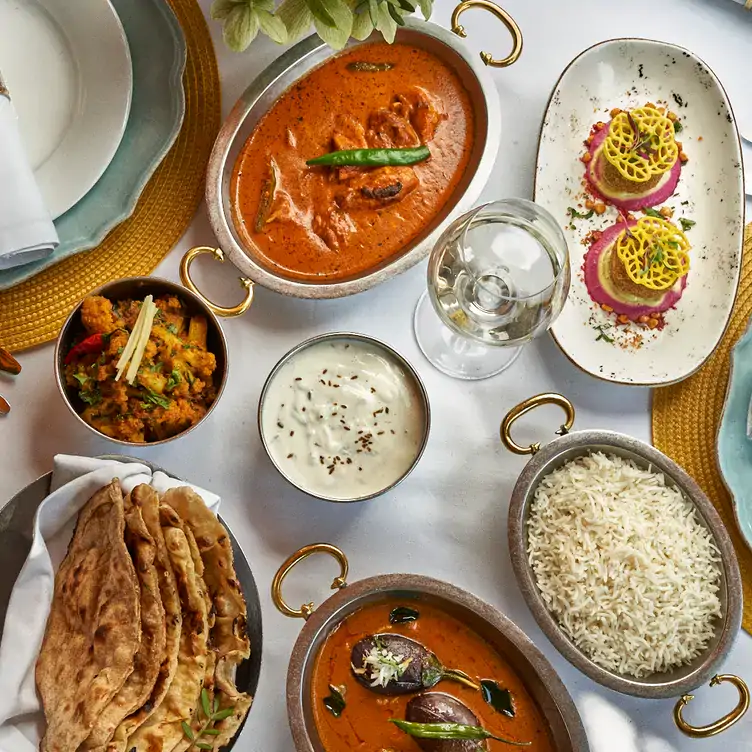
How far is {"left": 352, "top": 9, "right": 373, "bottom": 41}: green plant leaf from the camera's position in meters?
1.92

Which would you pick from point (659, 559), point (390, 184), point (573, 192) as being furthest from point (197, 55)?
point (659, 559)

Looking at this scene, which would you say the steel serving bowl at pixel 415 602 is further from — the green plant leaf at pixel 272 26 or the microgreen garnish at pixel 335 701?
the green plant leaf at pixel 272 26

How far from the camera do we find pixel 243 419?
233 cm

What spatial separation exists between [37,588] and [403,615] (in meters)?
0.90

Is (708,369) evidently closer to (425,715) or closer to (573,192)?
(573,192)

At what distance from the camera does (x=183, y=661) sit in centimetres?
187

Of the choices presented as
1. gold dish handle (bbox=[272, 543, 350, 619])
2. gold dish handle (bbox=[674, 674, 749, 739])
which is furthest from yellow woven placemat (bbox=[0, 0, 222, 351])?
gold dish handle (bbox=[674, 674, 749, 739])

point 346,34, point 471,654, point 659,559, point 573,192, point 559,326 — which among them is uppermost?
point 346,34

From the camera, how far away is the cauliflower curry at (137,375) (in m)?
2.05

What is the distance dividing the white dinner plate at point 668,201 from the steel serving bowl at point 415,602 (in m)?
0.72

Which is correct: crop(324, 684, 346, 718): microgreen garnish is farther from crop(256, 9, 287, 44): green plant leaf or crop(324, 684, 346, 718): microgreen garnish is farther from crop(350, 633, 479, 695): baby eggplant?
crop(256, 9, 287, 44): green plant leaf

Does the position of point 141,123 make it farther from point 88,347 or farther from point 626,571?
point 626,571

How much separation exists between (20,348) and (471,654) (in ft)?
4.74

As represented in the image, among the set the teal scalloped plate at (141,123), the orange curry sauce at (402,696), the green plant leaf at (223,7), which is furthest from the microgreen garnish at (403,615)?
the green plant leaf at (223,7)
